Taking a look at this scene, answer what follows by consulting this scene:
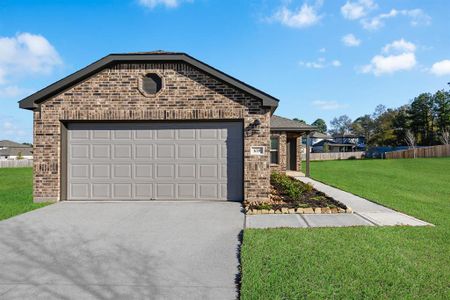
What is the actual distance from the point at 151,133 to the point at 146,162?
3.27ft

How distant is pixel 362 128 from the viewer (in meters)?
82.1

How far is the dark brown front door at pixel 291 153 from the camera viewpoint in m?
18.8

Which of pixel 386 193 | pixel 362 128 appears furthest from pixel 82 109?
pixel 362 128

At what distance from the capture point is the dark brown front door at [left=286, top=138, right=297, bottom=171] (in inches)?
739

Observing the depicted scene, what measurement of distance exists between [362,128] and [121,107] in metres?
86.2

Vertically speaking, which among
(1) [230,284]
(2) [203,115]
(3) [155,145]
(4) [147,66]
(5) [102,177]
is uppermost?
(4) [147,66]

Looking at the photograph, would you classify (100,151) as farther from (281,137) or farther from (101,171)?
(281,137)

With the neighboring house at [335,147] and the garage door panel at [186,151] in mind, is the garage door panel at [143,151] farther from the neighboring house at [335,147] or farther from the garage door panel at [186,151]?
the neighboring house at [335,147]

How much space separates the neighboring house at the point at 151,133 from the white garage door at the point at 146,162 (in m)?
0.03

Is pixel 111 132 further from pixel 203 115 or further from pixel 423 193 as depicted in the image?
pixel 423 193

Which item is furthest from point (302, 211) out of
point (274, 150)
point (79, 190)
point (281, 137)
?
point (281, 137)

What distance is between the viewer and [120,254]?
179 inches

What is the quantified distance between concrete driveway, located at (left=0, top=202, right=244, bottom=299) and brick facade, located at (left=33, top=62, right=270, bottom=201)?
2114 millimetres

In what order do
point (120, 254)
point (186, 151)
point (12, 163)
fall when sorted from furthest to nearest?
point (12, 163), point (186, 151), point (120, 254)
